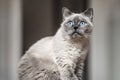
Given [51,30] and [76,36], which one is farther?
[51,30]

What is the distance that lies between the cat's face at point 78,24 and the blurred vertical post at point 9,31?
1.41 metres

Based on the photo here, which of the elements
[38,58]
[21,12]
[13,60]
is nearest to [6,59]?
[13,60]

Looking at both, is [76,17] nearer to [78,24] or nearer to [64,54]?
[78,24]

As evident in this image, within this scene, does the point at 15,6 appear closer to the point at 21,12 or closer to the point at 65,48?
the point at 21,12

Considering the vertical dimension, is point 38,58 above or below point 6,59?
above

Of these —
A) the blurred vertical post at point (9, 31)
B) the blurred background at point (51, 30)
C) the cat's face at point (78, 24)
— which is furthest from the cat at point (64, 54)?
the blurred vertical post at point (9, 31)

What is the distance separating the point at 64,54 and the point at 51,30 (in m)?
1.46

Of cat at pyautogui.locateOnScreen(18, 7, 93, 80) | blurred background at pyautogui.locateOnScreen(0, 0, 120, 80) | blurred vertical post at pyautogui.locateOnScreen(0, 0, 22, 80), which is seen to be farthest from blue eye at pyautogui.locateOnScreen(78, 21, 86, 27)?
blurred vertical post at pyautogui.locateOnScreen(0, 0, 22, 80)

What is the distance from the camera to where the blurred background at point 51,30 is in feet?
13.2

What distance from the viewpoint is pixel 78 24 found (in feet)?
8.79

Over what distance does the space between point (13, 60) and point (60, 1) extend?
0.65 m

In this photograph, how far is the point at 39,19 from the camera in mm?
4203

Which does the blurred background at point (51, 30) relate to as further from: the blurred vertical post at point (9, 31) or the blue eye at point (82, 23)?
the blue eye at point (82, 23)

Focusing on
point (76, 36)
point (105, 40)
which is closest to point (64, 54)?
point (76, 36)
